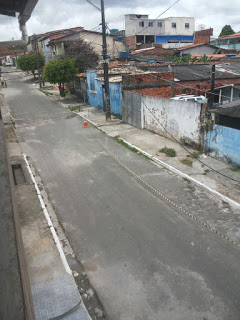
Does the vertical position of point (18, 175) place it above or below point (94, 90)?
below

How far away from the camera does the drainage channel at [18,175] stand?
10.5 metres

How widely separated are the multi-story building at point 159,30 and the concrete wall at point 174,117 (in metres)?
40.8

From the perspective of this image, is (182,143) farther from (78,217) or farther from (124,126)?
(78,217)

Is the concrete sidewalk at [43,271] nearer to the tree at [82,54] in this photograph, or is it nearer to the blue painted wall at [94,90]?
the blue painted wall at [94,90]

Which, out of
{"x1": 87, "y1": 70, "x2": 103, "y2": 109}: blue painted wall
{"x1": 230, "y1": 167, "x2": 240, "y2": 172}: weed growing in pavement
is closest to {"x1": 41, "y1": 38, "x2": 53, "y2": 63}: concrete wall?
{"x1": 87, "y1": 70, "x2": 103, "y2": 109}: blue painted wall

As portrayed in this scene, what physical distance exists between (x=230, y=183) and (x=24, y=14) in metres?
8.26

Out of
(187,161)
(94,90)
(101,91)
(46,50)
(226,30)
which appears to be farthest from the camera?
(226,30)

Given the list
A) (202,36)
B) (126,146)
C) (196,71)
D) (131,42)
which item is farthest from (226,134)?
(202,36)

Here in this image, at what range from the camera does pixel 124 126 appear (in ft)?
58.2

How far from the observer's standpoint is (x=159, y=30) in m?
57.5

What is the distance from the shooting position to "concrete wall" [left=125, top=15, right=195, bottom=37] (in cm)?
5528

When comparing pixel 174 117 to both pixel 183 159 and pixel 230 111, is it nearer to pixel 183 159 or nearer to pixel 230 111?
pixel 183 159

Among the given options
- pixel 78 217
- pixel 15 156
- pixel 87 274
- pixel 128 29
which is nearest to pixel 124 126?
pixel 15 156

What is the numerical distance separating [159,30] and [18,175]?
56.7 m
